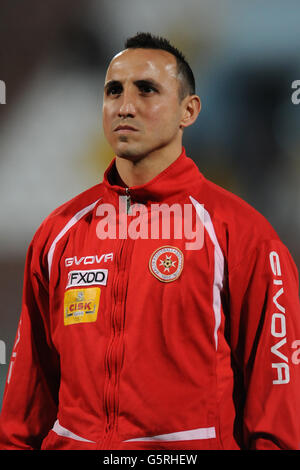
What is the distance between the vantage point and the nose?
1349 millimetres

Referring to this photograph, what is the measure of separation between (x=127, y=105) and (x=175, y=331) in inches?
21.3

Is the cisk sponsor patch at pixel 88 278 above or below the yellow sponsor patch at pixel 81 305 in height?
above

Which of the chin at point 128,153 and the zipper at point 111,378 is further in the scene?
the chin at point 128,153

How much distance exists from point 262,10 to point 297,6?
0.10 m

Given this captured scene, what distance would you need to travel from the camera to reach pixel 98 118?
1833mm

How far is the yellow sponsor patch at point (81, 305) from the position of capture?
4.34 ft

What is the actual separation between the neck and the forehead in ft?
0.61

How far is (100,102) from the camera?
1.82 meters

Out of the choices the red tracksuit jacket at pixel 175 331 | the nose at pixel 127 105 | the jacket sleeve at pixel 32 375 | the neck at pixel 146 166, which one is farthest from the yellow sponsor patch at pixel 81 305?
the nose at pixel 127 105

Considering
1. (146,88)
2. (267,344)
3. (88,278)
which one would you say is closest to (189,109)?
(146,88)

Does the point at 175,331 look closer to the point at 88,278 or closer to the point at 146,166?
the point at 88,278

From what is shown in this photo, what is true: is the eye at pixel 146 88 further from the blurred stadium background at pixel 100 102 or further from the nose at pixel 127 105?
the blurred stadium background at pixel 100 102

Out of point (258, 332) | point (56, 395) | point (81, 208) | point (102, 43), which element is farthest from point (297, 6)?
point (56, 395)

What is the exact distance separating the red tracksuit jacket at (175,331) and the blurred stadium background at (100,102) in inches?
13.5
